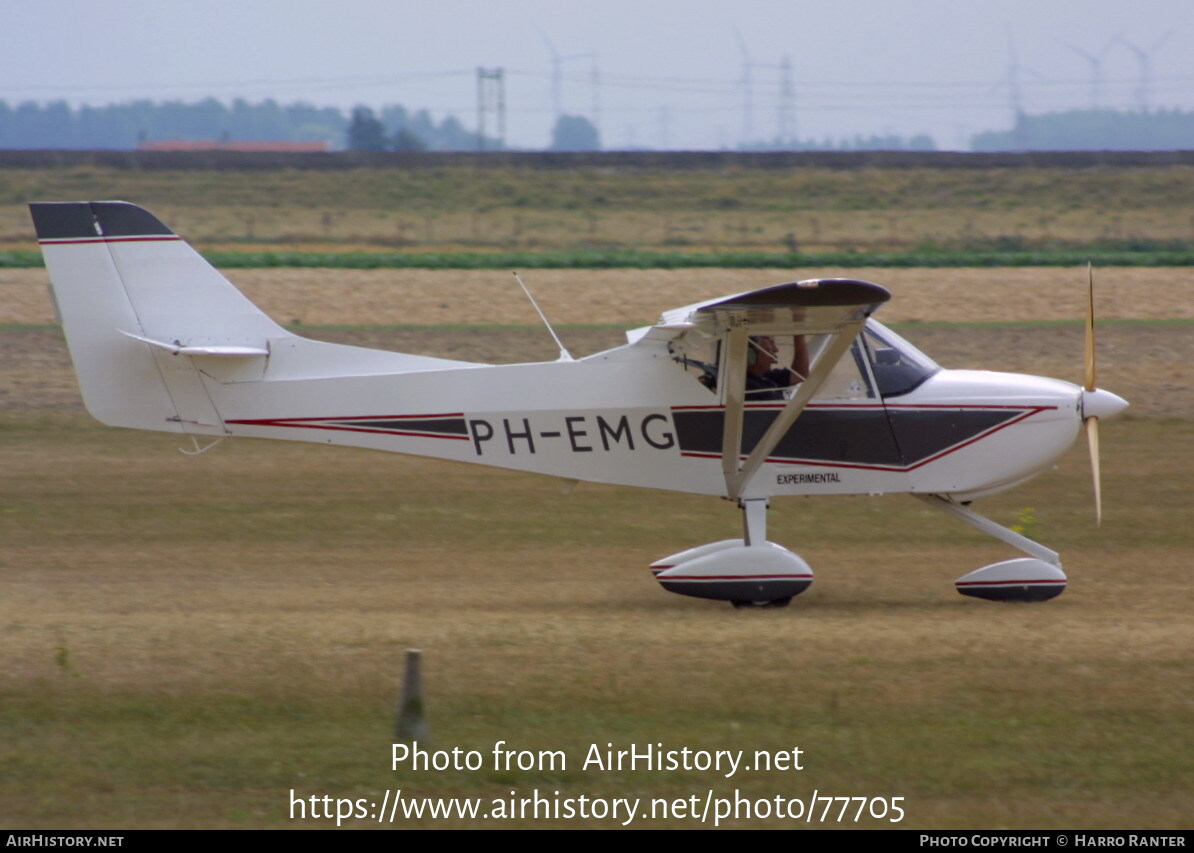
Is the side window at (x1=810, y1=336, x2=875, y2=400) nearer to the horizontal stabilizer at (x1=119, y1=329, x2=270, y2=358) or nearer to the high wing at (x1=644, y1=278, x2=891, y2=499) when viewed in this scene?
the high wing at (x1=644, y1=278, x2=891, y2=499)

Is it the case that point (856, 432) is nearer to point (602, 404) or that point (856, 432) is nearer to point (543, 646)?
point (602, 404)

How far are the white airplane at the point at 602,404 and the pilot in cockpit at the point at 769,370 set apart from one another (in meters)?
0.02

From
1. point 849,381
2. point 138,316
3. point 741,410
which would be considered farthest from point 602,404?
point 138,316

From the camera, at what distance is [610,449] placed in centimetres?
971

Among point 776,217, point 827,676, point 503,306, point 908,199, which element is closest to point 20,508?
point 827,676

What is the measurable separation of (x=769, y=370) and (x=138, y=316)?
14.8 ft

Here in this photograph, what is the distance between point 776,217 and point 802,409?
40.7 m

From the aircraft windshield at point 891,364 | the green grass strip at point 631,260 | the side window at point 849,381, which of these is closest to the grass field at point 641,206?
the green grass strip at point 631,260

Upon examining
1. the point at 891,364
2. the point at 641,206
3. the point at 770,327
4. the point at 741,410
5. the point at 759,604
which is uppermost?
the point at 641,206

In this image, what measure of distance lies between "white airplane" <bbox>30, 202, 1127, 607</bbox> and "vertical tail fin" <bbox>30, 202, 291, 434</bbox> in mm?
12

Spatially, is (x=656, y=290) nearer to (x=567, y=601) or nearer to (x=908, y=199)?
(x=567, y=601)

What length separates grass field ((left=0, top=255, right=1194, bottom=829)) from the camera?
5.95 meters

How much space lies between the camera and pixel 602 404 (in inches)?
380

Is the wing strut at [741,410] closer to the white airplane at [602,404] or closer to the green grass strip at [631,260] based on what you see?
the white airplane at [602,404]
